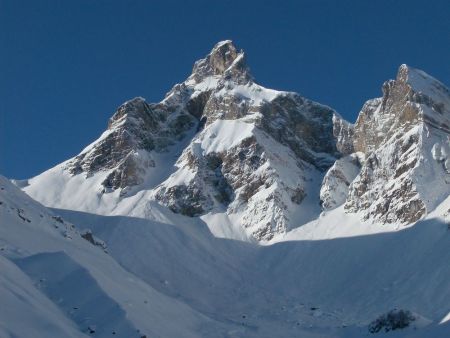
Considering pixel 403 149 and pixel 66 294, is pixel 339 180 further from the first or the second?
pixel 66 294

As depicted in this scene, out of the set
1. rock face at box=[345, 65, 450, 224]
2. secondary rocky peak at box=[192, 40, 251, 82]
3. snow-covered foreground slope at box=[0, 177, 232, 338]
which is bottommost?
snow-covered foreground slope at box=[0, 177, 232, 338]

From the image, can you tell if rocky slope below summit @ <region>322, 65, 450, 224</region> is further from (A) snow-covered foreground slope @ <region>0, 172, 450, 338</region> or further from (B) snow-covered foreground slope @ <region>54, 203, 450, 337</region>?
(B) snow-covered foreground slope @ <region>54, 203, 450, 337</region>

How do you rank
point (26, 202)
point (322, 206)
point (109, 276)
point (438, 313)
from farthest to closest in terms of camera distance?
point (322, 206) → point (438, 313) → point (26, 202) → point (109, 276)

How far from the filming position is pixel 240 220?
4294 inches

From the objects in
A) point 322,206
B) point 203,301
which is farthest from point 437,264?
point 322,206

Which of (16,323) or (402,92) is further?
(402,92)

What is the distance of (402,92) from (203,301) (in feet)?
182

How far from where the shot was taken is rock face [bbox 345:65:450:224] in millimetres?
94375

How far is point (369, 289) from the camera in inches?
3108

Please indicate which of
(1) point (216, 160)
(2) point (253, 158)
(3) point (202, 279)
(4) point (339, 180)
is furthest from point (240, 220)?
(3) point (202, 279)

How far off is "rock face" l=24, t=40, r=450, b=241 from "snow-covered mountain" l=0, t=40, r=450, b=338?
0.30m

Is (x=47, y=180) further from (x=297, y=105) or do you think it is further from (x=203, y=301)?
(x=203, y=301)

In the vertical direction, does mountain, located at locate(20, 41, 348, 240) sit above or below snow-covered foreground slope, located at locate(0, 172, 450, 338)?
above

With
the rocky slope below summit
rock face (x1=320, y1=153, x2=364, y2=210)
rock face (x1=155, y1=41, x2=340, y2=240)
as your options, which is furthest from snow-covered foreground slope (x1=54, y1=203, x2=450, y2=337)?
rock face (x1=320, y1=153, x2=364, y2=210)
